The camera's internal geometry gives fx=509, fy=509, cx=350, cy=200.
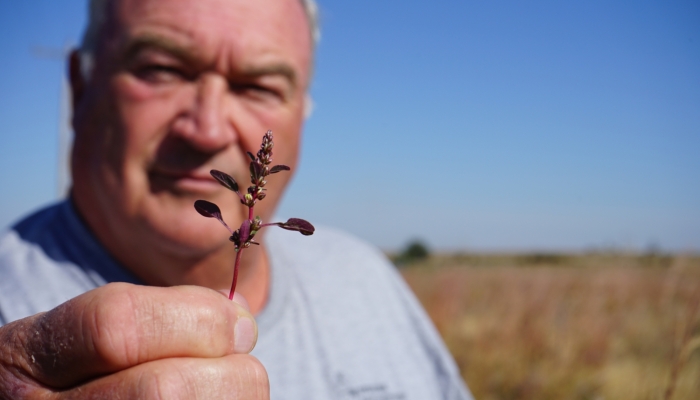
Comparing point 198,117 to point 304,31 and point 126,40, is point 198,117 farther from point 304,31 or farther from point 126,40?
point 304,31

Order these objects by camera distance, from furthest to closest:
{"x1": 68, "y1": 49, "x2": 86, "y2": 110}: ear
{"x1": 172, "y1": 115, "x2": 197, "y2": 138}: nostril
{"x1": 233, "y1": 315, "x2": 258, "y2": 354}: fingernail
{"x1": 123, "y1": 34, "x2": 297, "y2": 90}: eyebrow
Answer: {"x1": 68, "y1": 49, "x2": 86, "y2": 110}: ear
{"x1": 123, "y1": 34, "x2": 297, "y2": 90}: eyebrow
{"x1": 172, "y1": 115, "x2": 197, "y2": 138}: nostril
{"x1": 233, "y1": 315, "x2": 258, "y2": 354}: fingernail

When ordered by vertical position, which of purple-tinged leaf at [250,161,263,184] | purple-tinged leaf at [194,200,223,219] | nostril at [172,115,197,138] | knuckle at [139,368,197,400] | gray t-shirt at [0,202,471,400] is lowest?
gray t-shirt at [0,202,471,400]

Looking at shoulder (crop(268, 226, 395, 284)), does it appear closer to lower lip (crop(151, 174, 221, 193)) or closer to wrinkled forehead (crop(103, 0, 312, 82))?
lower lip (crop(151, 174, 221, 193))

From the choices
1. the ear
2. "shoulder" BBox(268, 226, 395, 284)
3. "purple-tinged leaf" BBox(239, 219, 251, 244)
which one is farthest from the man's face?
"purple-tinged leaf" BBox(239, 219, 251, 244)

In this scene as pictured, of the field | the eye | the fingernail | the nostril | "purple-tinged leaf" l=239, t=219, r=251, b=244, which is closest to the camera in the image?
"purple-tinged leaf" l=239, t=219, r=251, b=244

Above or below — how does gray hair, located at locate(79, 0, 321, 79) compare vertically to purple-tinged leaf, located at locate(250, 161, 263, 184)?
above

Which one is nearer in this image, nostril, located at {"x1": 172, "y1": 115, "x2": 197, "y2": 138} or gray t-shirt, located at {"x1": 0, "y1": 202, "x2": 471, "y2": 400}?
nostril, located at {"x1": 172, "y1": 115, "x2": 197, "y2": 138}

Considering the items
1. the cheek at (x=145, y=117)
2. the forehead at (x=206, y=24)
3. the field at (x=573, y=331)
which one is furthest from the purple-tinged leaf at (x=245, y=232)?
the field at (x=573, y=331)
